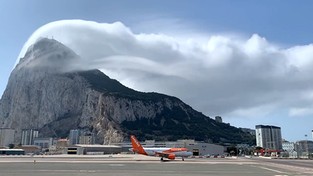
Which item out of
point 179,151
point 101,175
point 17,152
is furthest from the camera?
point 17,152

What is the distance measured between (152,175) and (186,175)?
3.92 m

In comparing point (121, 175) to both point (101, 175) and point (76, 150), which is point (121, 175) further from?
point (76, 150)

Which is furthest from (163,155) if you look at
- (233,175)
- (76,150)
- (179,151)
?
(76,150)

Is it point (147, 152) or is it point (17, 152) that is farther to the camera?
point (17, 152)

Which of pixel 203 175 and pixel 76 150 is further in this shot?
pixel 76 150

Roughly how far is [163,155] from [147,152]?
21331 mm

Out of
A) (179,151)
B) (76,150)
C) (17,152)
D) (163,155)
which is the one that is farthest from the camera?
(76,150)

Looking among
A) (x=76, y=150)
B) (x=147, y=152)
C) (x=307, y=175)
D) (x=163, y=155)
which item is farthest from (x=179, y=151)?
(x=76, y=150)

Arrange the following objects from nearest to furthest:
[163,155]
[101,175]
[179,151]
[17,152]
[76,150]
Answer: [101,175] → [163,155] → [179,151] → [17,152] → [76,150]

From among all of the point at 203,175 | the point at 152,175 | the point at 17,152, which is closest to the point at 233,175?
the point at 203,175

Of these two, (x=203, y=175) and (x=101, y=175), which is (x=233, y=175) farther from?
(x=101, y=175)

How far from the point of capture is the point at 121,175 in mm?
35688

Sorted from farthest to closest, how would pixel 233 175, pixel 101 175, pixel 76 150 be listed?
pixel 76 150 < pixel 233 175 < pixel 101 175

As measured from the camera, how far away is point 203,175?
3697cm
